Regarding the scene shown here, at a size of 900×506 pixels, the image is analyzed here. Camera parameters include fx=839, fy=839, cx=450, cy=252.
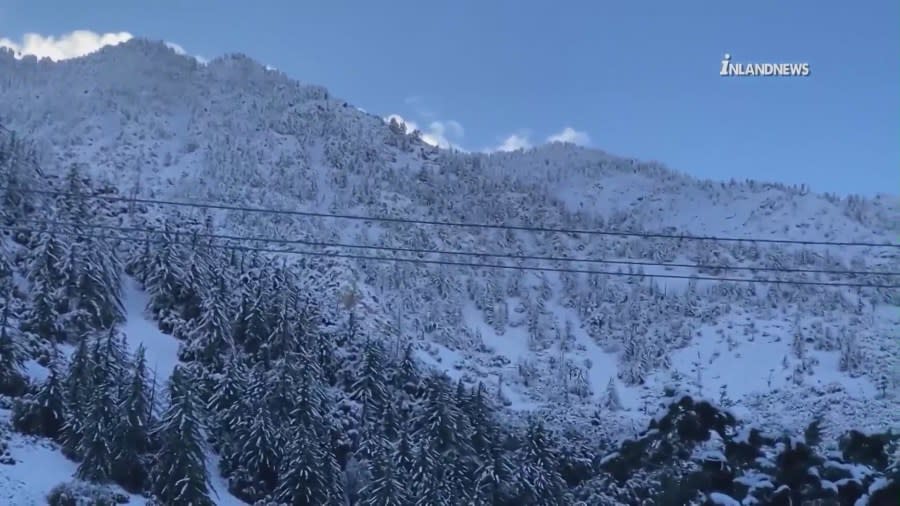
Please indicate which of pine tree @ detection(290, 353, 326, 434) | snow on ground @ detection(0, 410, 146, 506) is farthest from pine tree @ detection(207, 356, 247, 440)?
snow on ground @ detection(0, 410, 146, 506)

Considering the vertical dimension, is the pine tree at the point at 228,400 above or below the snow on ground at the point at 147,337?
below

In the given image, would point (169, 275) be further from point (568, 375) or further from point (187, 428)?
point (568, 375)

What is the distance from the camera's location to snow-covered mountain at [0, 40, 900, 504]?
2800 inches

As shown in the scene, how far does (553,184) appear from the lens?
12950 cm

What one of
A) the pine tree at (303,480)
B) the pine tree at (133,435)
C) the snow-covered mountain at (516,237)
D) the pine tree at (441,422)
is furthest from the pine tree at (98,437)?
the snow-covered mountain at (516,237)

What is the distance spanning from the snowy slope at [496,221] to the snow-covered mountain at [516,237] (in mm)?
307

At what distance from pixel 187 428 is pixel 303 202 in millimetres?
54007

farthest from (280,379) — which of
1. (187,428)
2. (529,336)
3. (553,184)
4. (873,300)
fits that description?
(553,184)

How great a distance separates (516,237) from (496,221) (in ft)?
11.7

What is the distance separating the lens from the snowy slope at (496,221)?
238 feet

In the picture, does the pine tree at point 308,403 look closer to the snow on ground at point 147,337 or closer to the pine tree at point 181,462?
the pine tree at point 181,462

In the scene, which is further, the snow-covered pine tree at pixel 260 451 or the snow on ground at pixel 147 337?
the snow on ground at pixel 147 337

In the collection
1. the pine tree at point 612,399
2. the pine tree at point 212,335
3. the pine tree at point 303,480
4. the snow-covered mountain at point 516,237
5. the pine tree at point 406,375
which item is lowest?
the pine tree at point 303,480

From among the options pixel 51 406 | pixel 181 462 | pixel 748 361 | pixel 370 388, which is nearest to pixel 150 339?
pixel 51 406
